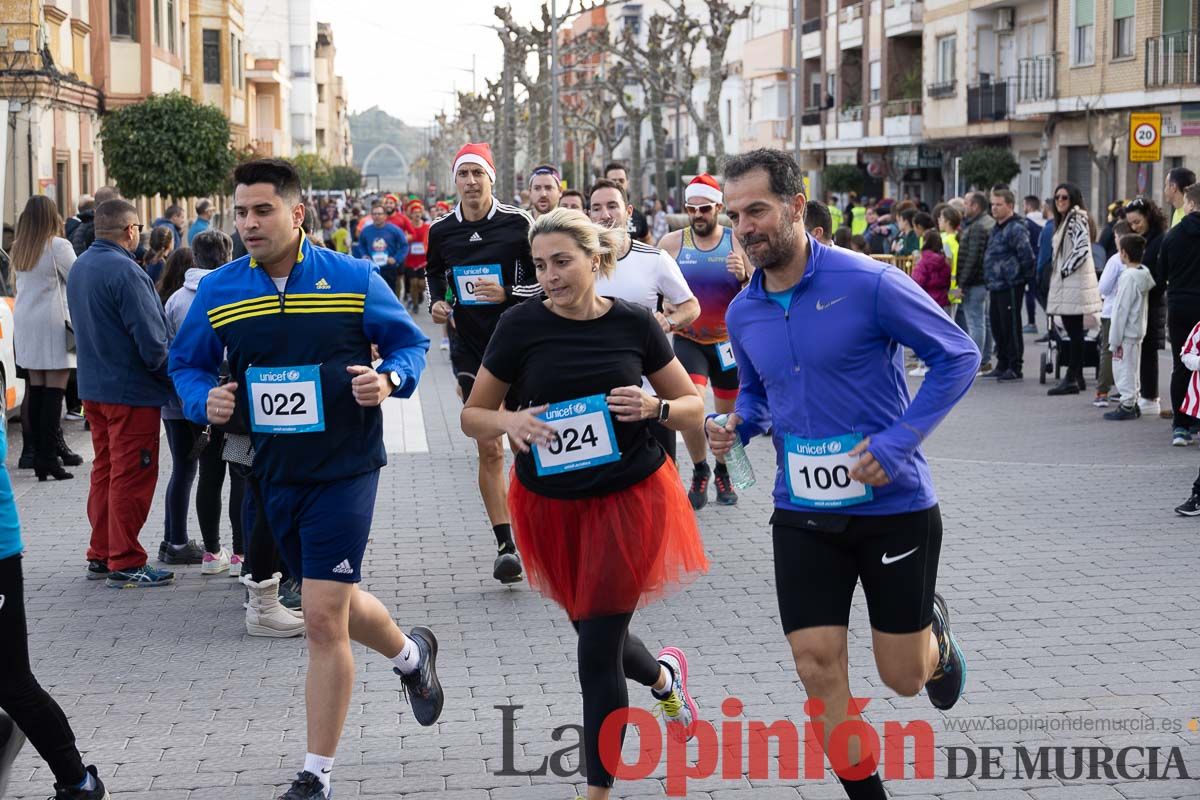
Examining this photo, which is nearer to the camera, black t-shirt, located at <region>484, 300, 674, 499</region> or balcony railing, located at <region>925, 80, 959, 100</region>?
black t-shirt, located at <region>484, 300, 674, 499</region>

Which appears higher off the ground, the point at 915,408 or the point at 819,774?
the point at 915,408

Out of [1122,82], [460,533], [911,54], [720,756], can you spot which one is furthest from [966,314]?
[911,54]

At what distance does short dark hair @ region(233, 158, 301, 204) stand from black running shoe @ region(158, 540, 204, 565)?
13.7 feet

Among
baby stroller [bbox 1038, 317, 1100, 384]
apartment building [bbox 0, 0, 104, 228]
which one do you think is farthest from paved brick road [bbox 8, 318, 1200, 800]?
apartment building [bbox 0, 0, 104, 228]

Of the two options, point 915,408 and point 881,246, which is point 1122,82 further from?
point 915,408

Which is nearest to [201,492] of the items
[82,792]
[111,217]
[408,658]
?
[111,217]

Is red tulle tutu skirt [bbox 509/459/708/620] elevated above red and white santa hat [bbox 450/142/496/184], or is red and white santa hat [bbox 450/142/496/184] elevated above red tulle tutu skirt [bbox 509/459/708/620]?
red and white santa hat [bbox 450/142/496/184]

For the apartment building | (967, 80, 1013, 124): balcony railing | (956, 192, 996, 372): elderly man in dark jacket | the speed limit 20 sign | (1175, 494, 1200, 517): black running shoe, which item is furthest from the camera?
(967, 80, 1013, 124): balcony railing

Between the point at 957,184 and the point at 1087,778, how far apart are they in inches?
1849

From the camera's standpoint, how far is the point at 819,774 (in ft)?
17.9

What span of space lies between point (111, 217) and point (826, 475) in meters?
5.42

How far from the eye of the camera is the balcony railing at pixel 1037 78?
1688 inches

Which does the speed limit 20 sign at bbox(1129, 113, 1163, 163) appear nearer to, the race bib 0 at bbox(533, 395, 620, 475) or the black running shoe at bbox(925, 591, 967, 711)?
the black running shoe at bbox(925, 591, 967, 711)

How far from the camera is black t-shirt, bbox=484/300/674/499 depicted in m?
5.38
